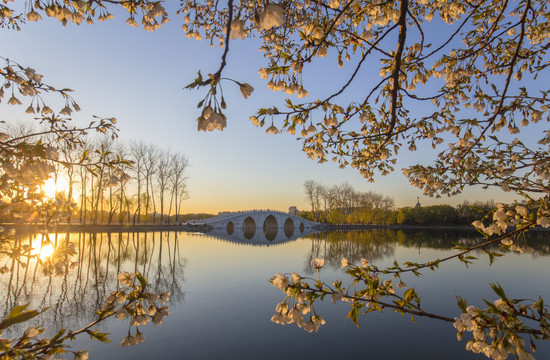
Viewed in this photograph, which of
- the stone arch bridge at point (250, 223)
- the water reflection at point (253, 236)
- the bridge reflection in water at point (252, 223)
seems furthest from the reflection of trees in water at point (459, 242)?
the stone arch bridge at point (250, 223)

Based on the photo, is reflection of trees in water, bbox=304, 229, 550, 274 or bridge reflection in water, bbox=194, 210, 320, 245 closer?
reflection of trees in water, bbox=304, 229, 550, 274

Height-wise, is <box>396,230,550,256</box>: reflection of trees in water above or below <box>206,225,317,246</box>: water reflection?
below

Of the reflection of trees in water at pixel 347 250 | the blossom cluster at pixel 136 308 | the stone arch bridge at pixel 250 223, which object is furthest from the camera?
the stone arch bridge at pixel 250 223

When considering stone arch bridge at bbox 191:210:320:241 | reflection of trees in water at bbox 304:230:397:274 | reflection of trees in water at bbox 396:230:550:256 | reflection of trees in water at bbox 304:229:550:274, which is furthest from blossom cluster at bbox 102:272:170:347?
stone arch bridge at bbox 191:210:320:241

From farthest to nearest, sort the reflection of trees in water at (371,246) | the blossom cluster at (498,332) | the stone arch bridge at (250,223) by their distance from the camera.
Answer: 1. the stone arch bridge at (250,223)
2. the reflection of trees in water at (371,246)
3. the blossom cluster at (498,332)

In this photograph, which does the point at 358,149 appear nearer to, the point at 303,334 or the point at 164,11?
the point at 164,11

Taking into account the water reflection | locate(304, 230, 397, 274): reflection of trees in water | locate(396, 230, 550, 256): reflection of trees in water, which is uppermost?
the water reflection

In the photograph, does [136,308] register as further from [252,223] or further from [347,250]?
[252,223]

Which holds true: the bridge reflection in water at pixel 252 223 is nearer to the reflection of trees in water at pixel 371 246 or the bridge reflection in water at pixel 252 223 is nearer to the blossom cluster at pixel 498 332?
the reflection of trees in water at pixel 371 246

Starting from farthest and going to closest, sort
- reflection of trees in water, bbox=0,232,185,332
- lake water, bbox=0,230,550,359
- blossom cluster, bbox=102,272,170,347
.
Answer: reflection of trees in water, bbox=0,232,185,332
lake water, bbox=0,230,550,359
blossom cluster, bbox=102,272,170,347

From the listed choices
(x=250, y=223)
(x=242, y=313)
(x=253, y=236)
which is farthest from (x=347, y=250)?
(x=250, y=223)

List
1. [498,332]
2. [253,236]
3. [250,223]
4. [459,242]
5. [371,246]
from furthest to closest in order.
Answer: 1. [250,223]
2. [253,236]
3. [459,242]
4. [371,246]
5. [498,332]

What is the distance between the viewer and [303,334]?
275 inches

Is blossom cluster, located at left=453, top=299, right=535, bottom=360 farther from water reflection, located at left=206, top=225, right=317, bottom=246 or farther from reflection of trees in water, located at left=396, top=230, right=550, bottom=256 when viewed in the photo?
Answer: water reflection, located at left=206, top=225, right=317, bottom=246
